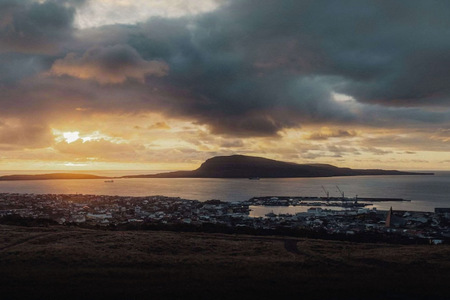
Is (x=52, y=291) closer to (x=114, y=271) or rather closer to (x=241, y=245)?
(x=114, y=271)

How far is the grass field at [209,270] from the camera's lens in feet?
52.3

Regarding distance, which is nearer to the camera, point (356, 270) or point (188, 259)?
point (356, 270)

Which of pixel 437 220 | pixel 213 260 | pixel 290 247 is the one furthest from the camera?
pixel 437 220

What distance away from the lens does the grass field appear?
15.9 meters

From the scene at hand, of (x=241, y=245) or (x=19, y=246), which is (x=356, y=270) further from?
(x=19, y=246)

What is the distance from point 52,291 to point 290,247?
1757cm

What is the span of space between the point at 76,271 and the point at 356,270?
1559 centimetres

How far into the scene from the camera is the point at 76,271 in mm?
18906

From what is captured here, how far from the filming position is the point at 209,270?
1961cm

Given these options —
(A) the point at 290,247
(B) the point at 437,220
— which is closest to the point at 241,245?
(A) the point at 290,247

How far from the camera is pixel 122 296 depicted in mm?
15266

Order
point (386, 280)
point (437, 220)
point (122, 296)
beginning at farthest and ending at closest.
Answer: point (437, 220) < point (386, 280) < point (122, 296)

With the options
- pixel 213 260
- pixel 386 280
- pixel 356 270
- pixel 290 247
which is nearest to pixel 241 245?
pixel 290 247

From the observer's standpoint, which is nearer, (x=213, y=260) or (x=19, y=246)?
(x=213, y=260)
